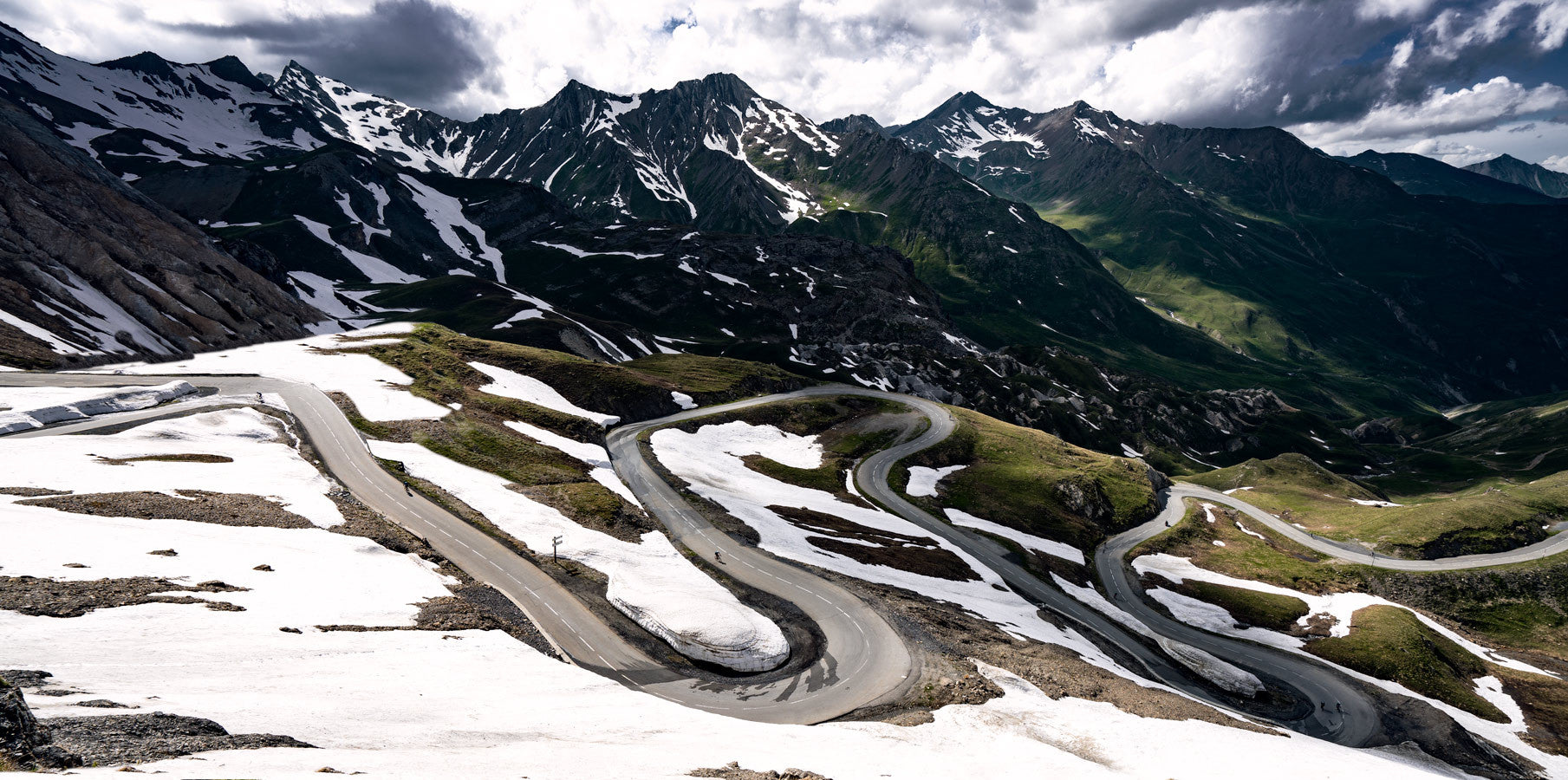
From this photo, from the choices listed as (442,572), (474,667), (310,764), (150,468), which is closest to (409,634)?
(474,667)

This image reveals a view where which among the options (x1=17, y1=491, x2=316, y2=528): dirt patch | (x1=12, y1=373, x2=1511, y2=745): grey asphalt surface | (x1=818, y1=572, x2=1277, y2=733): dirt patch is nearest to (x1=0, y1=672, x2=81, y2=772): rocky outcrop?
(x1=12, y1=373, x2=1511, y2=745): grey asphalt surface

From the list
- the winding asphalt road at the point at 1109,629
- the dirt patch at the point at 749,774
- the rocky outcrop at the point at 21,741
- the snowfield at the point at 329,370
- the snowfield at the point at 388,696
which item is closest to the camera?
the rocky outcrop at the point at 21,741

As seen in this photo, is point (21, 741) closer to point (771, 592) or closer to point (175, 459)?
point (771, 592)

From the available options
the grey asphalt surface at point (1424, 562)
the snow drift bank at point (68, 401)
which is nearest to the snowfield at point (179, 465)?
the snow drift bank at point (68, 401)

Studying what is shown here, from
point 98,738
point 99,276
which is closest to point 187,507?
point 98,738

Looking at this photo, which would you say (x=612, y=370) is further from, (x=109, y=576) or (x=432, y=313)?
(x=432, y=313)

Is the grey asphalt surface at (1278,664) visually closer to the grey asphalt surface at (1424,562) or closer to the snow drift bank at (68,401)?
the grey asphalt surface at (1424,562)
